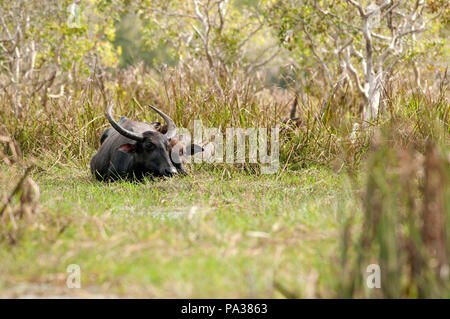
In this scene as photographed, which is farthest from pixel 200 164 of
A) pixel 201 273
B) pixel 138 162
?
pixel 201 273

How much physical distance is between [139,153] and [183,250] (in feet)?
12.8

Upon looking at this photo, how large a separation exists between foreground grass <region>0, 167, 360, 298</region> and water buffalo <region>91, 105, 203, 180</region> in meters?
1.74

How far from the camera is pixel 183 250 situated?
142 inches

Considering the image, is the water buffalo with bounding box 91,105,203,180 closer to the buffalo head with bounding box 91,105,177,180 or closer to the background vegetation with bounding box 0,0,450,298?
the buffalo head with bounding box 91,105,177,180

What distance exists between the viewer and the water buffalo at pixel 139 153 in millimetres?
7258

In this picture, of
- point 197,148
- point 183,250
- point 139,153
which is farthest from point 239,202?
point 197,148

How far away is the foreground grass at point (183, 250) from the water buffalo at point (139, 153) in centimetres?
174

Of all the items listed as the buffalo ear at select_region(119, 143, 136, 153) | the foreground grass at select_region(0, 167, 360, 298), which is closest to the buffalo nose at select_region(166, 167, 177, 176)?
the buffalo ear at select_region(119, 143, 136, 153)

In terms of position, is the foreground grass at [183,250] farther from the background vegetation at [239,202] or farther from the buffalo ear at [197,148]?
the buffalo ear at [197,148]

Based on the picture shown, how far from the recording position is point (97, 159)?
7.97 metres

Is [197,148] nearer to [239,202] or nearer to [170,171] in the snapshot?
[170,171]
